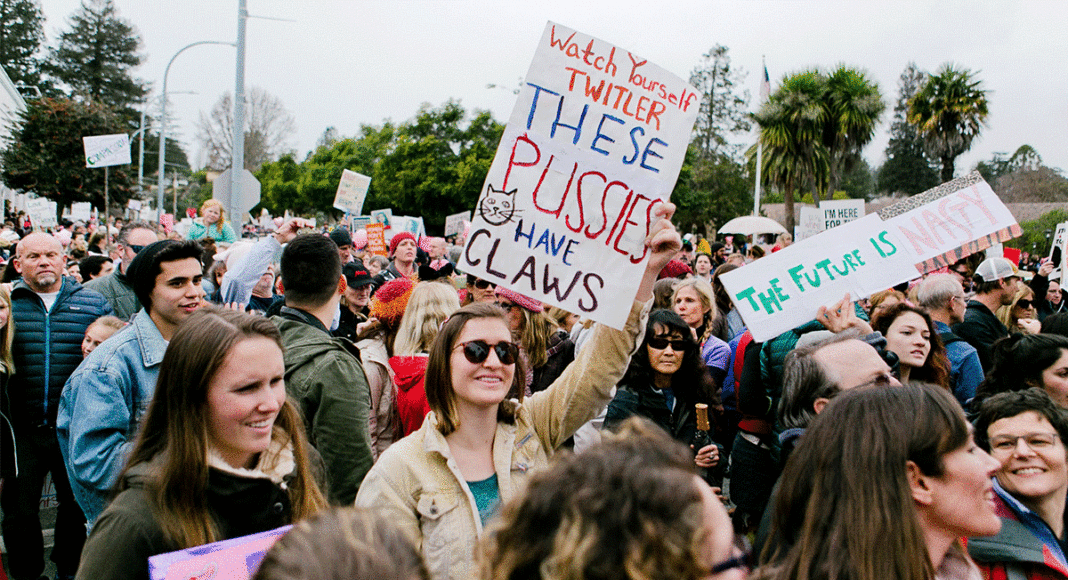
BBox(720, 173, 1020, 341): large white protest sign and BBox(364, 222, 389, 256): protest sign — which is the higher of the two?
BBox(720, 173, 1020, 341): large white protest sign

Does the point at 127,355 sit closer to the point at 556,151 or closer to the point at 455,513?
the point at 455,513

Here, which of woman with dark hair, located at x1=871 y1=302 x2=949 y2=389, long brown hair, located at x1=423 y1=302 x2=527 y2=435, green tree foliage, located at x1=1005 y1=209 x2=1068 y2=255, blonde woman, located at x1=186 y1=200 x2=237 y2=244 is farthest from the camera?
green tree foliage, located at x1=1005 y1=209 x2=1068 y2=255

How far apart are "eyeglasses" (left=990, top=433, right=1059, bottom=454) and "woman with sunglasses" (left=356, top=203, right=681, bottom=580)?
1.30 m

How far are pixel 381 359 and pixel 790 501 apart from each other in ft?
7.08

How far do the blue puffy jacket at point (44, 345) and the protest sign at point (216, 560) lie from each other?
3.16 m

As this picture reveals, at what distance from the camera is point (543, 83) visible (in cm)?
269

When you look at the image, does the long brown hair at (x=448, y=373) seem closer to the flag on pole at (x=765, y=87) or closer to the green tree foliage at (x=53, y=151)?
the flag on pole at (x=765, y=87)

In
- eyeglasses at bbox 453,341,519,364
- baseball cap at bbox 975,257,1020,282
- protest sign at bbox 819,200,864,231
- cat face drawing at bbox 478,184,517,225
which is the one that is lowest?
eyeglasses at bbox 453,341,519,364

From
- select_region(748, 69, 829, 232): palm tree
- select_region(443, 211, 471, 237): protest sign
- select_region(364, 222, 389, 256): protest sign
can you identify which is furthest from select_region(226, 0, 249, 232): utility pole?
select_region(748, 69, 829, 232): palm tree

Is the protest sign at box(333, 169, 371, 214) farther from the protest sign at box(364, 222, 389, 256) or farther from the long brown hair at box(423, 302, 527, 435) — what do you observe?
the long brown hair at box(423, 302, 527, 435)

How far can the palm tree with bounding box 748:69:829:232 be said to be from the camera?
32750 mm

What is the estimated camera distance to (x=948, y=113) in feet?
94.7

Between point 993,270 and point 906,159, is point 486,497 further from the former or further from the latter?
point 906,159

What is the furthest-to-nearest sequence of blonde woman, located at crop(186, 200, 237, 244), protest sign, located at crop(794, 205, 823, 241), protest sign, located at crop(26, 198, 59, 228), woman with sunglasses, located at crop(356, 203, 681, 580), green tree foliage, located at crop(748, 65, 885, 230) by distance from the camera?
green tree foliage, located at crop(748, 65, 885, 230)
protest sign, located at crop(26, 198, 59, 228)
protest sign, located at crop(794, 205, 823, 241)
blonde woman, located at crop(186, 200, 237, 244)
woman with sunglasses, located at crop(356, 203, 681, 580)
